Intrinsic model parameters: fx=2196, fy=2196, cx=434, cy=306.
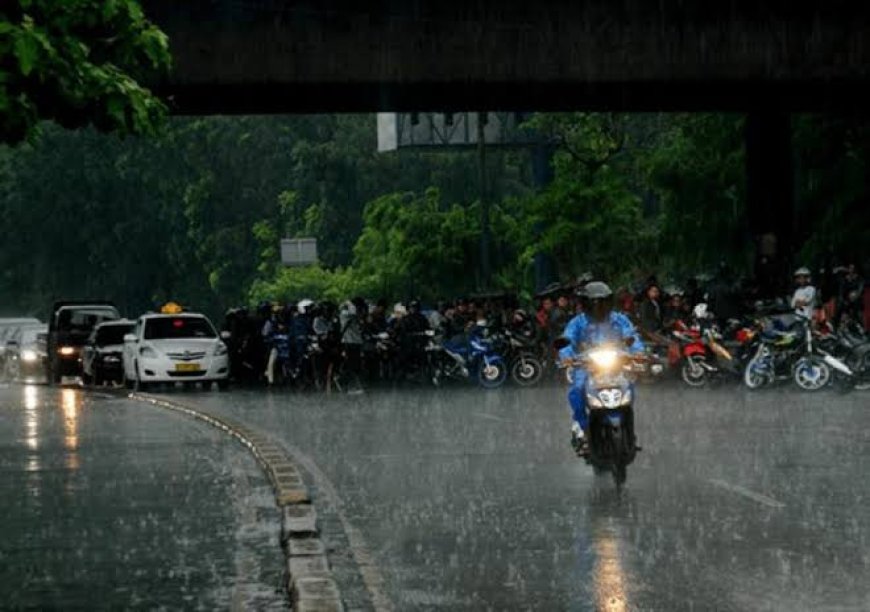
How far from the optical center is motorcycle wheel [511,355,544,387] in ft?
124

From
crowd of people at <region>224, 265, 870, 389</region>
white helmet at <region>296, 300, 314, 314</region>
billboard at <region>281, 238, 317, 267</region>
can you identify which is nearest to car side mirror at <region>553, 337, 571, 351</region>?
crowd of people at <region>224, 265, 870, 389</region>

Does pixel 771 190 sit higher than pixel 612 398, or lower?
higher

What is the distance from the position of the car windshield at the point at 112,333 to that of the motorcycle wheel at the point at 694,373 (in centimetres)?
1523

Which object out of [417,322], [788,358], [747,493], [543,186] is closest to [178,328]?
[417,322]

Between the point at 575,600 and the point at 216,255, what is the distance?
8751 cm

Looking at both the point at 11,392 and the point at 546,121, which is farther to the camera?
the point at 546,121

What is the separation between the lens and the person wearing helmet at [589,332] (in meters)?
17.0

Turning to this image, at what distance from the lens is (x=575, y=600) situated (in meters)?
10.6

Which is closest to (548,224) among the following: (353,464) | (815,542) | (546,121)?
(546,121)

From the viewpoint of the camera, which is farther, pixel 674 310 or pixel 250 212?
pixel 250 212

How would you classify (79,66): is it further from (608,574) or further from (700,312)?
(700,312)

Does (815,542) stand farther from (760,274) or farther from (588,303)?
(760,274)

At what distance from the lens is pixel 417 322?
4166 centimetres

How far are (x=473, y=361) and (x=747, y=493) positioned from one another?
921 inches
